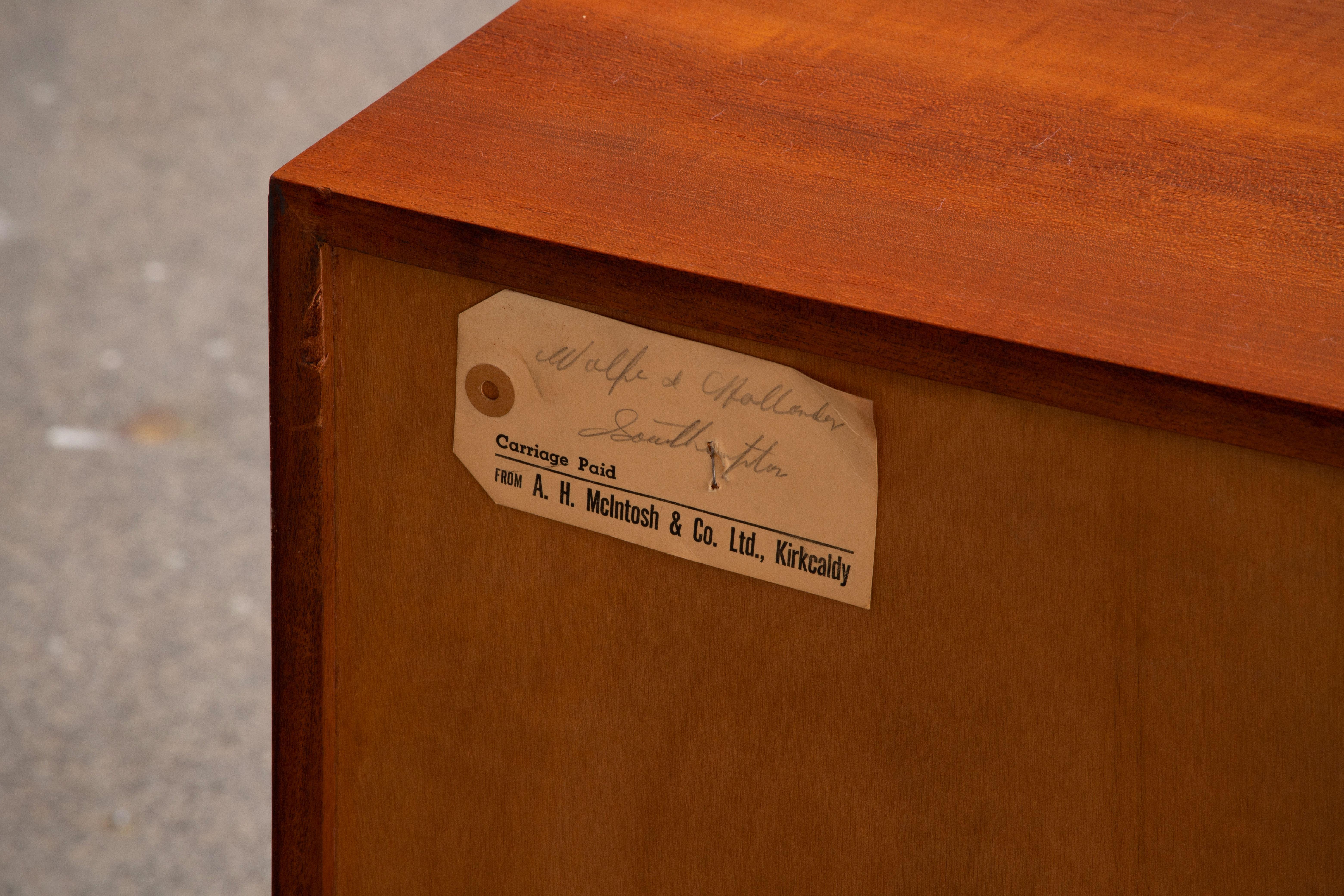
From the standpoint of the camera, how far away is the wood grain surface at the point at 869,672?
1.32 ft

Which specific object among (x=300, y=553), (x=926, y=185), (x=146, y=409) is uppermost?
(x=926, y=185)

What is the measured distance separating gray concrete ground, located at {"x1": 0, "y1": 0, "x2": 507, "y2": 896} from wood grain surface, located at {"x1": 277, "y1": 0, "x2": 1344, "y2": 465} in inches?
36.0

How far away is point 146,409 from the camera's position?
156 centimetres

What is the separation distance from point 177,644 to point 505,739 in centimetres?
94

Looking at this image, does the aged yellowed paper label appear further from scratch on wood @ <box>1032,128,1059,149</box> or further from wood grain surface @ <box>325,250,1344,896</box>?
scratch on wood @ <box>1032,128,1059,149</box>

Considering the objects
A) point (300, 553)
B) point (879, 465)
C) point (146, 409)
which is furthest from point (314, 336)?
point (146, 409)

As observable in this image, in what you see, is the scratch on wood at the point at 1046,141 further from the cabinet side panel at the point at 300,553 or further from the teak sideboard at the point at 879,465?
the cabinet side panel at the point at 300,553

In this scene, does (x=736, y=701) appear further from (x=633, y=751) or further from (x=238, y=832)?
(x=238, y=832)

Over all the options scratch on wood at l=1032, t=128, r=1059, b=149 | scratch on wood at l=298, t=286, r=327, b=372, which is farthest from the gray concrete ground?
scratch on wood at l=1032, t=128, r=1059, b=149

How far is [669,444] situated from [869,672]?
101 mm

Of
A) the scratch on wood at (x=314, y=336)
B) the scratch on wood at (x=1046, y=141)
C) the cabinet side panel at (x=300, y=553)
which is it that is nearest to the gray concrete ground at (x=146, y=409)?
the cabinet side panel at (x=300, y=553)

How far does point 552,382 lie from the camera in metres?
0.46

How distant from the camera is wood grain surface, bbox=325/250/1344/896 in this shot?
15.8 inches

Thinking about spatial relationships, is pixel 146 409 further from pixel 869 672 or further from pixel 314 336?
pixel 869 672
